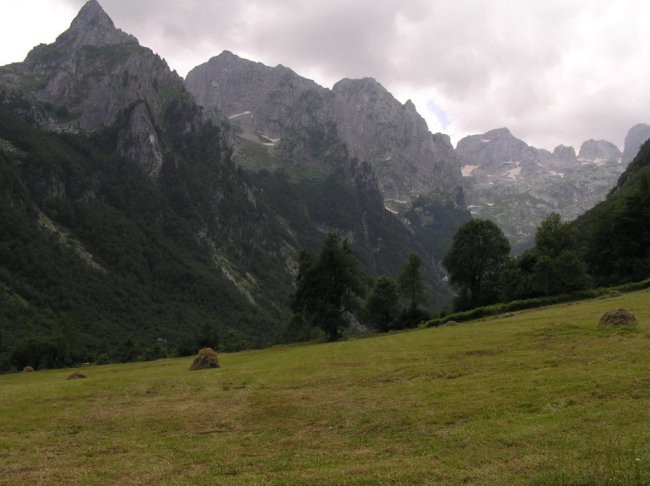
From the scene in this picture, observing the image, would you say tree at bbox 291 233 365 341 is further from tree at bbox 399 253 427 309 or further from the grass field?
the grass field

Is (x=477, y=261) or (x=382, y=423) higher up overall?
(x=477, y=261)

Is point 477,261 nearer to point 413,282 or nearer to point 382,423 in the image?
point 413,282

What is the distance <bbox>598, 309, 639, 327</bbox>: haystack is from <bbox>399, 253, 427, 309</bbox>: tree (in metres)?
61.9

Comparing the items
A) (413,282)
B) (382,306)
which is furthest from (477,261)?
(382,306)

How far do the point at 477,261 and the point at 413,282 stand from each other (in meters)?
14.9

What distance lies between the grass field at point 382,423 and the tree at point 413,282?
198 ft

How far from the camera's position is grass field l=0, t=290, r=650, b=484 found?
15531 millimetres

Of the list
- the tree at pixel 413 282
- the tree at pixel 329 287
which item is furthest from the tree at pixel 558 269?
the tree at pixel 329 287

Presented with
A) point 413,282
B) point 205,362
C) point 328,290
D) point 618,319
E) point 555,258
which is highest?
point 555,258

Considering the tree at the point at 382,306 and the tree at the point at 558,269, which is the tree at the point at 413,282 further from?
the tree at the point at 558,269

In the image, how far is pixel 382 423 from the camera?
21328 millimetres

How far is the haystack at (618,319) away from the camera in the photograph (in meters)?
33.8

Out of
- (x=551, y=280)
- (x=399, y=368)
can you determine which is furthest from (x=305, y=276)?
(x=399, y=368)

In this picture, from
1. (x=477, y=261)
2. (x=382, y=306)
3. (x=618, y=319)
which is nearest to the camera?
(x=618, y=319)
